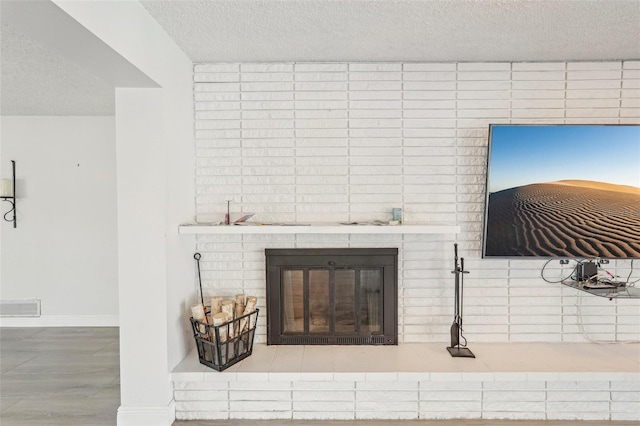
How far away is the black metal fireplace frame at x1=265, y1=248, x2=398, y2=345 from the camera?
248cm

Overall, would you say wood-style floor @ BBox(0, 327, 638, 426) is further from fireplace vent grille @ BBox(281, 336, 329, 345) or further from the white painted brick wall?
the white painted brick wall

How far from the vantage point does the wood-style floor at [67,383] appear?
2160mm

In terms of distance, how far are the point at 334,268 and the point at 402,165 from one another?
0.85 metres

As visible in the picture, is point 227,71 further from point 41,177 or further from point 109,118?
point 41,177

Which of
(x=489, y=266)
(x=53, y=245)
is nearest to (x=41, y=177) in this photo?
(x=53, y=245)

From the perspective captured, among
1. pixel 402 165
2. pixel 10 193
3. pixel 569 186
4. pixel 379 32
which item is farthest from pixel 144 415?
pixel 10 193

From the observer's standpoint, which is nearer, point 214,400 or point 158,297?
point 158,297

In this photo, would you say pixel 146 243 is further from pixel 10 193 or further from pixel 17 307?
pixel 17 307

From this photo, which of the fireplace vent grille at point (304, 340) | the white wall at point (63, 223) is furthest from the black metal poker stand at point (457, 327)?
the white wall at point (63, 223)

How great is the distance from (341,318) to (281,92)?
1.60m

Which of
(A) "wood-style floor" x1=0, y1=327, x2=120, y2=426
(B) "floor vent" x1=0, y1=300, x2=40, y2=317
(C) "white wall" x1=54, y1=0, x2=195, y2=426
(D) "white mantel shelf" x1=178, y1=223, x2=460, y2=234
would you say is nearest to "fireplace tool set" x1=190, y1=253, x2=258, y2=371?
(C) "white wall" x1=54, y1=0, x2=195, y2=426

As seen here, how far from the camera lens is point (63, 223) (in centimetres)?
382

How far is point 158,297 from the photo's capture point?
2.06 meters

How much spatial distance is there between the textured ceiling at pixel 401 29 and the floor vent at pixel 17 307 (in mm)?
3235
